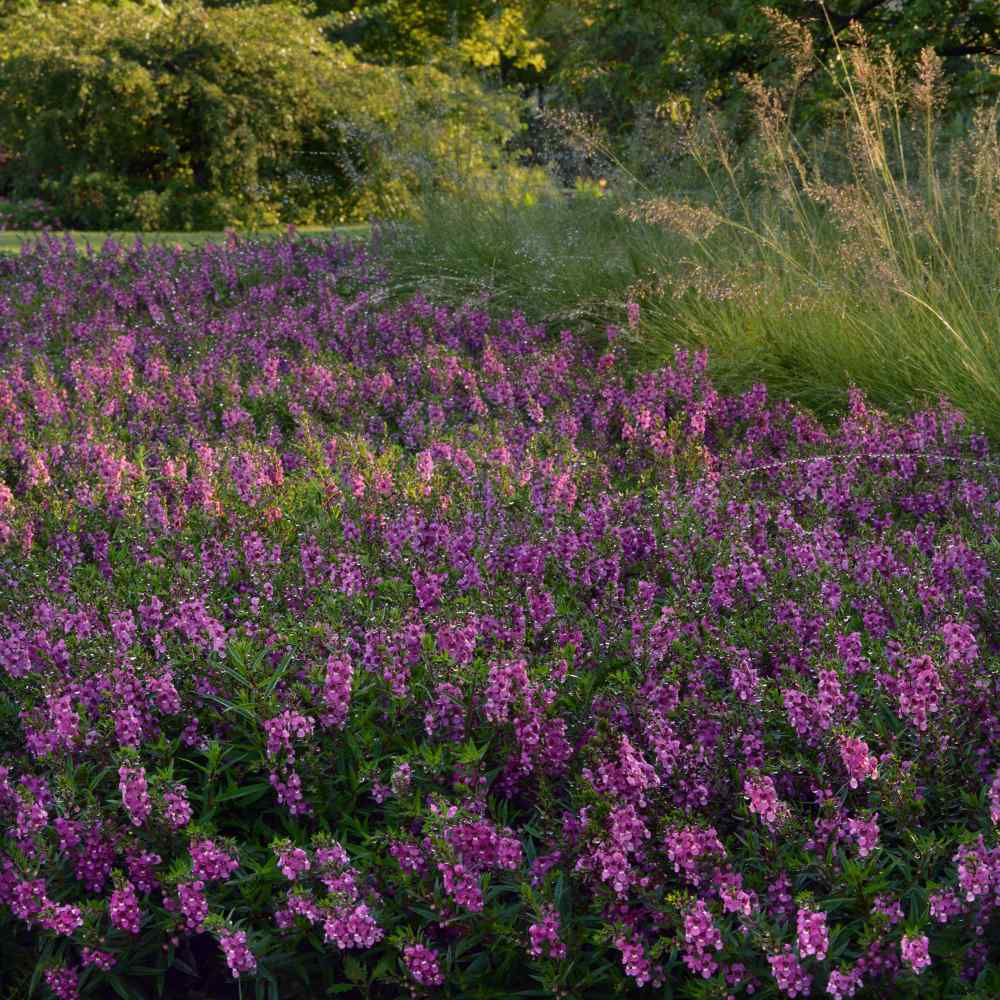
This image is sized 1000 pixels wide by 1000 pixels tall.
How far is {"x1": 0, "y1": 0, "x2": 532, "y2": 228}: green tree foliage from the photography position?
16.1 metres

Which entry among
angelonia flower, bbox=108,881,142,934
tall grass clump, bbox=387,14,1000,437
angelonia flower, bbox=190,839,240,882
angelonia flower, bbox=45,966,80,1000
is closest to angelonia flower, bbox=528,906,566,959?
angelonia flower, bbox=190,839,240,882

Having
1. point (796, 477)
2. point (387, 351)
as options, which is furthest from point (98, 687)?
point (387, 351)

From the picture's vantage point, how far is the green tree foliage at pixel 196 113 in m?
16.1

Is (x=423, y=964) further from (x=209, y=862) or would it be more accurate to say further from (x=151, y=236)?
(x=151, y=236)

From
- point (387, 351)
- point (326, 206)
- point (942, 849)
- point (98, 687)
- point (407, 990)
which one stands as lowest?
point (326, 206)

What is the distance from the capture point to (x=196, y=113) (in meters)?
17.2

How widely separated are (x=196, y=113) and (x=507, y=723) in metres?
16.1

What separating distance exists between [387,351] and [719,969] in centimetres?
559

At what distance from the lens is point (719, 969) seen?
2.36m

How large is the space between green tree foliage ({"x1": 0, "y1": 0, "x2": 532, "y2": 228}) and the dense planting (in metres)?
11.6

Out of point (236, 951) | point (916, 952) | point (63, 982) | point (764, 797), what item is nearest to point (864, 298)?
point (764, 797)

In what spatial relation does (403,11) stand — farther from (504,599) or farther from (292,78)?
(504,599)

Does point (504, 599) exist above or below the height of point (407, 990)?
above

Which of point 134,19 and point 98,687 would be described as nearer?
point 98,687
